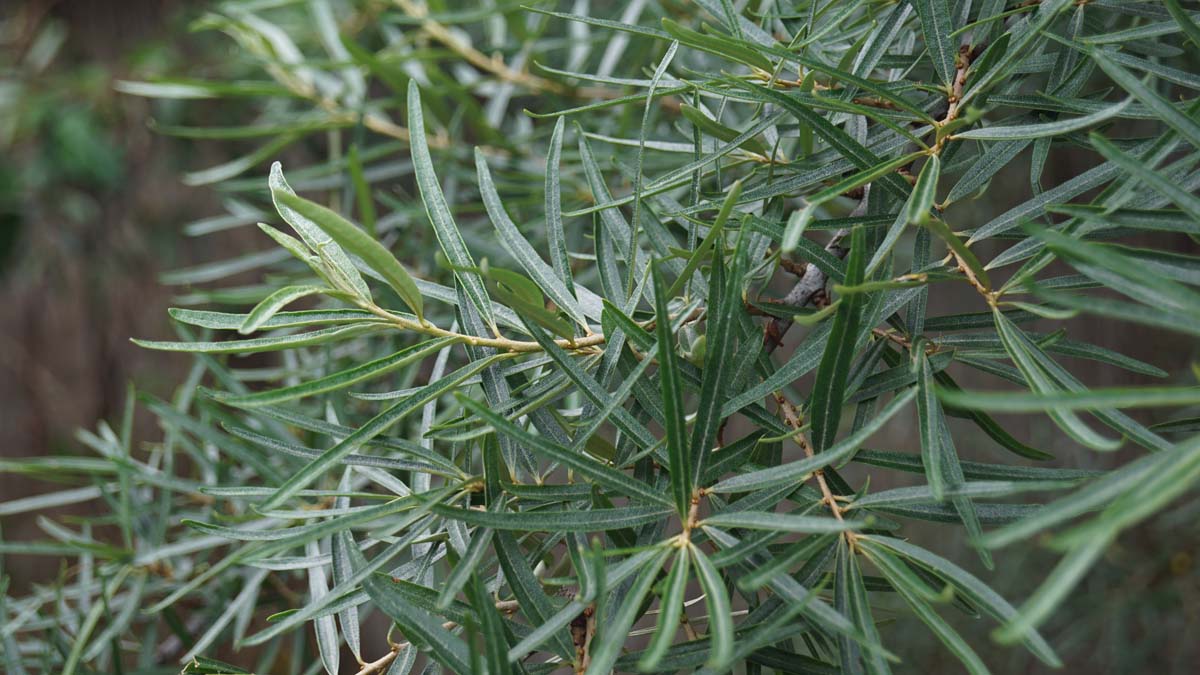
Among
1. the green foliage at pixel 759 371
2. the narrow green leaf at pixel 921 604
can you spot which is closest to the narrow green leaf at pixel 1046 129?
the green foliage at pixel 759 371

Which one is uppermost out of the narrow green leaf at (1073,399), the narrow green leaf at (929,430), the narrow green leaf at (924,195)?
the narrow green leaf at (924,195)

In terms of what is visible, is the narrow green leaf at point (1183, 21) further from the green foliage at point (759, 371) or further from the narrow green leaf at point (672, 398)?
the narrow green leaf at point (672, 398)

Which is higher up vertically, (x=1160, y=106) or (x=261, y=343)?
(x=1160, y=106)

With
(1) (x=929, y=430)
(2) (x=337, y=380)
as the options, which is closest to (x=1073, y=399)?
(1) (x=929, y=430)

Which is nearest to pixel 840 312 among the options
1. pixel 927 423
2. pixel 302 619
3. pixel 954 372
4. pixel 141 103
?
pixel 927 423

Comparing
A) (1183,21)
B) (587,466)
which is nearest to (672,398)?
(587,466)

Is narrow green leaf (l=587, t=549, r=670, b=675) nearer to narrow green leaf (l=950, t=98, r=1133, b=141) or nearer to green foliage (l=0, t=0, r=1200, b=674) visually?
green foliage (l=0, t=0, r=1200, b=674)

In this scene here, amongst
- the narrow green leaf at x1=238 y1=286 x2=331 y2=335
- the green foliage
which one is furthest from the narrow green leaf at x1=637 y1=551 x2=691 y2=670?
the narrow green leaf at x1=238 y1=286 x2=331 y2=335

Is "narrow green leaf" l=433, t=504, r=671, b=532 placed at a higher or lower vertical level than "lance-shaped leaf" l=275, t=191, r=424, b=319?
lower

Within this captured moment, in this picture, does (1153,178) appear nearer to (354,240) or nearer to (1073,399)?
(1073,399)

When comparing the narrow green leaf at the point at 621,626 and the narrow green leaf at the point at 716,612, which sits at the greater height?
the narrow green leaf at the point at 716,612

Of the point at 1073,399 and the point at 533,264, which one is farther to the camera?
the point at 533,264

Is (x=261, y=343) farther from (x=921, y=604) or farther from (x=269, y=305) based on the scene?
(x=921, y=604)
